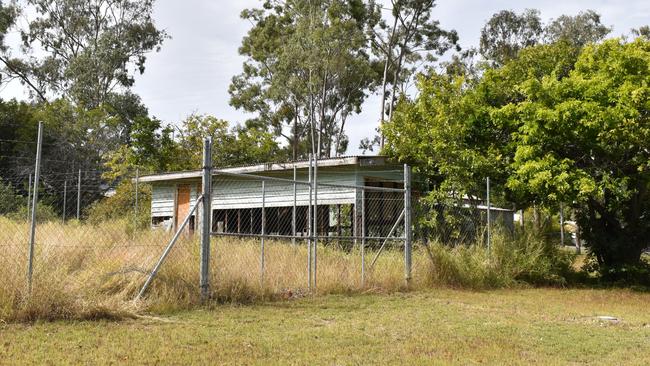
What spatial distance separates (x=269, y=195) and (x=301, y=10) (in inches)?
671

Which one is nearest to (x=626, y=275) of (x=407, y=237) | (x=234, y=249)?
(x=407, y=237)

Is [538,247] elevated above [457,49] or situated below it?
below

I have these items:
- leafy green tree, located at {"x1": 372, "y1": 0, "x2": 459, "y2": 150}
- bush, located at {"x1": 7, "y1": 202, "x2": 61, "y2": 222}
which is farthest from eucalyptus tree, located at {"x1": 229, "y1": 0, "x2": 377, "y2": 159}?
bush, located at {"x1": 7, "y1": 202, "x2": 61, "y2": 222}

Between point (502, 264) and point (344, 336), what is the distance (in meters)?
7.84

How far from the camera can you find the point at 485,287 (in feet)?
44.1

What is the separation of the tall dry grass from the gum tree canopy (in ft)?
6.38

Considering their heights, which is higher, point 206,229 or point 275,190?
point 275,190

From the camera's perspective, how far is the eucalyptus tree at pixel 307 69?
32406mm

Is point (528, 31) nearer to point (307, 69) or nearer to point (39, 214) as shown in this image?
point (307, 69)

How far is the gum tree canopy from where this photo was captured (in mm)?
13820

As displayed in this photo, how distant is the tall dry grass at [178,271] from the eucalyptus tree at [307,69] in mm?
20136

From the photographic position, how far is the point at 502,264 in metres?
14.2

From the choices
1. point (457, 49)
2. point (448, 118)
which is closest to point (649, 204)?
point (448, 118)

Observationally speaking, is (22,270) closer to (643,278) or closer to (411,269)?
(411,269)
